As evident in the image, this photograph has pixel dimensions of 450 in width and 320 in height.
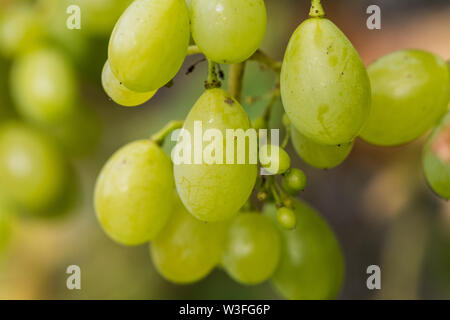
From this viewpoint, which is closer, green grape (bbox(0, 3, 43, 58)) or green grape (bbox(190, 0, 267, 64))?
green grape (bbox(190, 0, 267, 64))

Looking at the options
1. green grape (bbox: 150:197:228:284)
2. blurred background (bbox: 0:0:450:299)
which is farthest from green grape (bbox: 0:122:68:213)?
green grape (bbox: 150:197:228:284)

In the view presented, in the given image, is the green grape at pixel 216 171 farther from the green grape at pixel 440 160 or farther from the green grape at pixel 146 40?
the green grape at pixel 440 160

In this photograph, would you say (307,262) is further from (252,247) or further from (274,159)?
(274,159)

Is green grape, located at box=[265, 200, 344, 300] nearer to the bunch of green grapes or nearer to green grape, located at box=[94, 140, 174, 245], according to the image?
the bunch of green grapes

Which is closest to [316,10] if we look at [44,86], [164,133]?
[164,133]

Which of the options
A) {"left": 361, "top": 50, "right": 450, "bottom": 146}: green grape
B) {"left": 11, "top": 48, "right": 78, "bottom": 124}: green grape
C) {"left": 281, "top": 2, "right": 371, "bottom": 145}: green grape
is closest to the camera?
{"left": 281, "top": 2, "right": 371, "bottom": 145}: green grape

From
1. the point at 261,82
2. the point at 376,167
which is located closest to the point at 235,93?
the point at 261,82

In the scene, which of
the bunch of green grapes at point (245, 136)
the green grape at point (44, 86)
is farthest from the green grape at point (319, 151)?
the green grape at point (44, 86)
